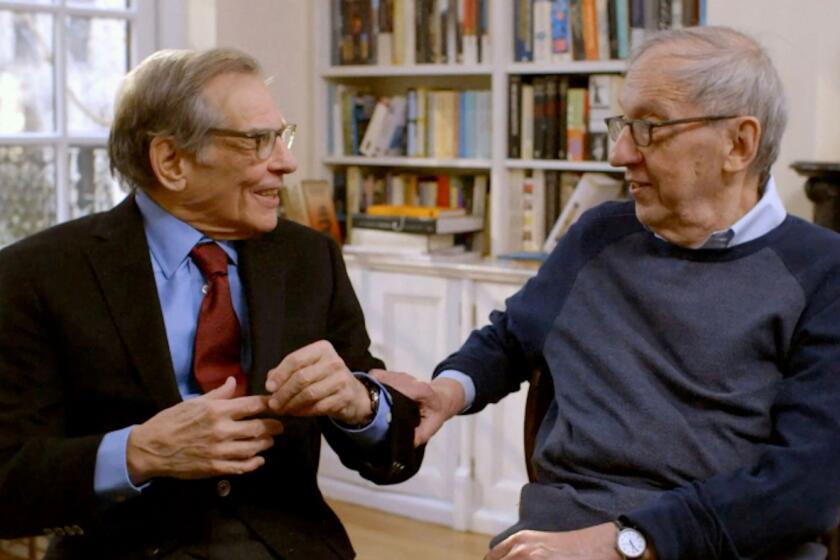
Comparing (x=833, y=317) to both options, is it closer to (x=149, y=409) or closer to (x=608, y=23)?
(x=149, y=409)

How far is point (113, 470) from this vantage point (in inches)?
71.1

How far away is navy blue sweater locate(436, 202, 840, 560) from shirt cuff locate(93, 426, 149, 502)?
0.58 m

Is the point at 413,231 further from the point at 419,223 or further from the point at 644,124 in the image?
the point at 644,124

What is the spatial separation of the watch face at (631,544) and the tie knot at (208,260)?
758 mm

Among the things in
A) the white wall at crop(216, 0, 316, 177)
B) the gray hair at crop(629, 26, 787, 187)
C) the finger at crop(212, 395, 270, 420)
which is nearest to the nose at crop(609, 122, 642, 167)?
the gray hair at crop(629, 26, 787, 187)

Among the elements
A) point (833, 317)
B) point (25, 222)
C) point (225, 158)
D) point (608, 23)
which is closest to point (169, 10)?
point (25, 222)

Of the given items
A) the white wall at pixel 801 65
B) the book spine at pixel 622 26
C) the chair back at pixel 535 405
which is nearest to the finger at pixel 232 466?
the chair back at pixel 535 405

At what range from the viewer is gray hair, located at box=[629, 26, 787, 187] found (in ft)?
5.95

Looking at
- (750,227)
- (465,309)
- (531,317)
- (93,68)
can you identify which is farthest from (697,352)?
(93,68)

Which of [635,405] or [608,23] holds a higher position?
[608,23]

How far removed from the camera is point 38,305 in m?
1.89

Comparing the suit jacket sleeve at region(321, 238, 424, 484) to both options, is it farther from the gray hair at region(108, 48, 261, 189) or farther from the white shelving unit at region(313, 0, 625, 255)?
the white shelving unit at region(313, 0, 625, 255)

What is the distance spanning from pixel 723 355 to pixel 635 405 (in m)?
0.15

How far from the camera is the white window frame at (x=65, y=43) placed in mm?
3854
